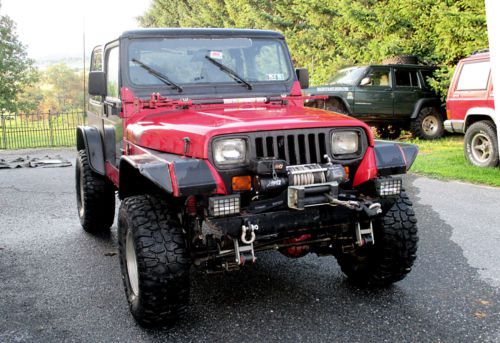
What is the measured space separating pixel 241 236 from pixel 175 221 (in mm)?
535

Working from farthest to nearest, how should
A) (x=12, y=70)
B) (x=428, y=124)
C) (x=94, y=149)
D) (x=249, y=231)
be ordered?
(x=12, y=70)
(x=428, y=124)
(x=94, y=149)
(x=249, y=231)

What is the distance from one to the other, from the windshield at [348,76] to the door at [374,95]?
0.17m

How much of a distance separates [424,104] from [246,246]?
39.4ft

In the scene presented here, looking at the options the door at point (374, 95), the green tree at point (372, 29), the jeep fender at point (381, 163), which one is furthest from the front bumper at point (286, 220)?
the door at point (374, 95)

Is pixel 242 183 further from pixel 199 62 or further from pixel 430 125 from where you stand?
pixel 430 125

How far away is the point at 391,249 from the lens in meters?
3.87

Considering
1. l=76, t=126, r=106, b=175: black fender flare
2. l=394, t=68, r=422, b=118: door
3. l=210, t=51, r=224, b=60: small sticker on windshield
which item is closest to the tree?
l=394, t=68, r=422, b=118: door

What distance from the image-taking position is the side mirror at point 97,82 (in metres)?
4.55

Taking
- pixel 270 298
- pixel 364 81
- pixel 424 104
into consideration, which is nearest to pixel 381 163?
pixel 270 298

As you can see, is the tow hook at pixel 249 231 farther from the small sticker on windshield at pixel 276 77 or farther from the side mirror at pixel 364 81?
the side mirror at pixel 364 81

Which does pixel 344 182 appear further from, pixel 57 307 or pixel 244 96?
pixel 57 307

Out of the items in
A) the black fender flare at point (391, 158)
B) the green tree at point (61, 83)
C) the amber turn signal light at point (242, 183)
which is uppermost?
the green tree at point (61, 83)

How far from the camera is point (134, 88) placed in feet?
14.6

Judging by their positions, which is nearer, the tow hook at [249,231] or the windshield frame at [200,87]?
the tow hook at [249,231]
